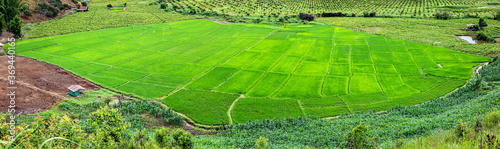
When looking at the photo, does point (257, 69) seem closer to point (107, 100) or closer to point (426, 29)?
point (107, 100)

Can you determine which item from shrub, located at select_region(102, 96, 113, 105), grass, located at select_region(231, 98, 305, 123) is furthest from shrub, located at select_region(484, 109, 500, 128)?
shrub, located at select_region(102, 96, 113, 105)

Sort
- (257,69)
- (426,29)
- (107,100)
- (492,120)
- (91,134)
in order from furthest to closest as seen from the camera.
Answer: (426,29) < (257,69) < (107,100) < (91,134) < (492,120)

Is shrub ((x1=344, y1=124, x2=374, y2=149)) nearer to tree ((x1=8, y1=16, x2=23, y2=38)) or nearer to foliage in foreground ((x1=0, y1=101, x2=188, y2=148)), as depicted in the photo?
foliage in foreground ((x1=0, y1=101, x2=188, y2=148))

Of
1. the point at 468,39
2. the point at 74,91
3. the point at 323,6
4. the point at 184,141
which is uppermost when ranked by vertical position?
the point at 323,6

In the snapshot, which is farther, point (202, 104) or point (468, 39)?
point (468, 39)

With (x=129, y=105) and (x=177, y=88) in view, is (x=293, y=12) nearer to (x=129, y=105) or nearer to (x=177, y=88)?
(x=177, y=88)

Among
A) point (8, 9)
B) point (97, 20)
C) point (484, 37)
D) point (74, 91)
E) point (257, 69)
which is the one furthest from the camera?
point (97, 20)

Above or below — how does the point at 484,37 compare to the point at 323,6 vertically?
below

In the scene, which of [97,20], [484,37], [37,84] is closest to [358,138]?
[37,84]
